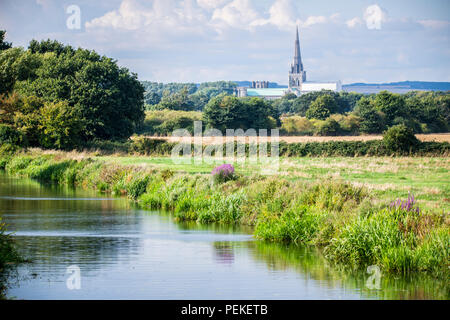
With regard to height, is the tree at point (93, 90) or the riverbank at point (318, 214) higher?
the tree at point (93, 90)

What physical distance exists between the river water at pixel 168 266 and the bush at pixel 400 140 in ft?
97.3

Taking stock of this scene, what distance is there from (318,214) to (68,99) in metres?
46.3

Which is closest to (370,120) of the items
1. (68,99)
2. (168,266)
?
(68,99)

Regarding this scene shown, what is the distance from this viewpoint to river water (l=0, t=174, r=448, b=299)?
13.6 meters

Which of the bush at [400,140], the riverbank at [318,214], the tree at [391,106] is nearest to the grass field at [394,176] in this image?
the riverbank at [318,214]

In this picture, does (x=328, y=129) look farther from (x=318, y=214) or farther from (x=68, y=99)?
(x=318, y=214)

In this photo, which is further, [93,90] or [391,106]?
[391,106]

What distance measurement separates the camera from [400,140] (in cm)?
4991

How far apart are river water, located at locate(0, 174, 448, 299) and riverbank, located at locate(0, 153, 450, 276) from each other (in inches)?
22.9

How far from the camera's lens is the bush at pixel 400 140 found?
49812 millimetres

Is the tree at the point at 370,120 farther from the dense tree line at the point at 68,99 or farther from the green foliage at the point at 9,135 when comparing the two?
the green foliage at the point at 9,135

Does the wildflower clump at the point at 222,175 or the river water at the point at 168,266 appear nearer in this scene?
the river water at the point at 168,266
